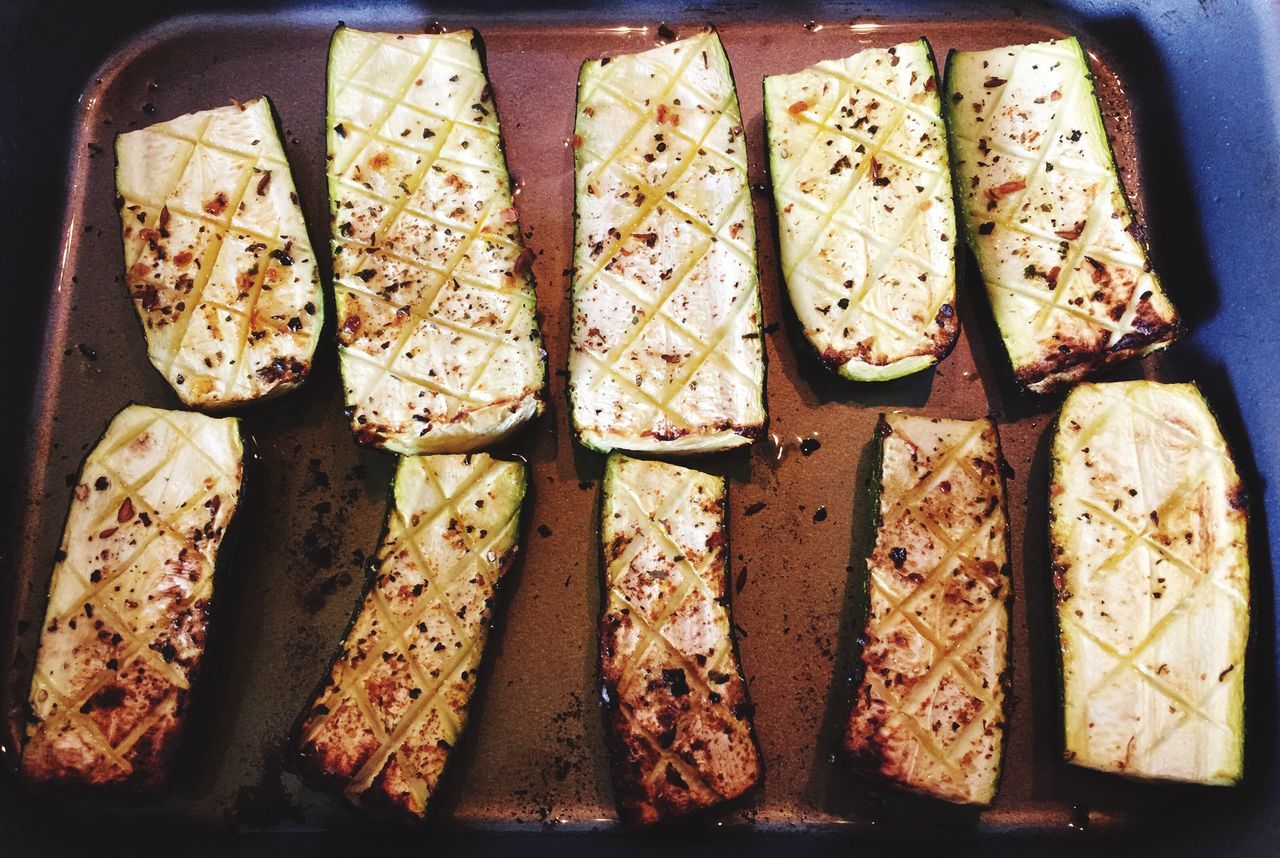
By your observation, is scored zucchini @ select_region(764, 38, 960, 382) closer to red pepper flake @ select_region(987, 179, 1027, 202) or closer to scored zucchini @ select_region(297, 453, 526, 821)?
red pepper flake @ select_region(987, 179, 1027, 202)

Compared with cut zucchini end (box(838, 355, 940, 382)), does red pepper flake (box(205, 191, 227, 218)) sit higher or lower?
higher

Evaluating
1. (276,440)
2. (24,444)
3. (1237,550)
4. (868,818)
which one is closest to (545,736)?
(868,818)

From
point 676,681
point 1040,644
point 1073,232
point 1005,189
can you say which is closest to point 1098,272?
point 1073,232

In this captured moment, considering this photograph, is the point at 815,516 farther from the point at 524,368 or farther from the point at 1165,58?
the point at 1165,58

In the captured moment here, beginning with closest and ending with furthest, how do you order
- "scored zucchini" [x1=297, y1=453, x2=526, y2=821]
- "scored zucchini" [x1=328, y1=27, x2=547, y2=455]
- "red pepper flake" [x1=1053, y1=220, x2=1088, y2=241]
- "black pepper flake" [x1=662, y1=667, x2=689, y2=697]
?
"scored zucchini" [x1=297, y1=453, x2=526, y2=821] < "black pepper flake" [x1=662, y1=667, x2=689, y2=697] < "scored zucchini" [x1=328, y1=27, x2=547, y2=455] < "red pepper flake" [x1=1053, y1=220, x2=1088, y2=241]

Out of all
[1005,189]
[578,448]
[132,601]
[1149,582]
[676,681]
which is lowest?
[676,681]

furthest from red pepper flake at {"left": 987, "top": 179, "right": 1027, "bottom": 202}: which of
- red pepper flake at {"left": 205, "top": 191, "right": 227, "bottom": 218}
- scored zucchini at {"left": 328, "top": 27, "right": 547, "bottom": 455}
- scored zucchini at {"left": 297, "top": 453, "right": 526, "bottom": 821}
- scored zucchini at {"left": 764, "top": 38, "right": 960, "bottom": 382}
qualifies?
red pepper flake at {"left": 205, "top": 191, "right": 227, "bottom": 218}

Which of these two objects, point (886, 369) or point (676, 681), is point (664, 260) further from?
point (676, 681)
